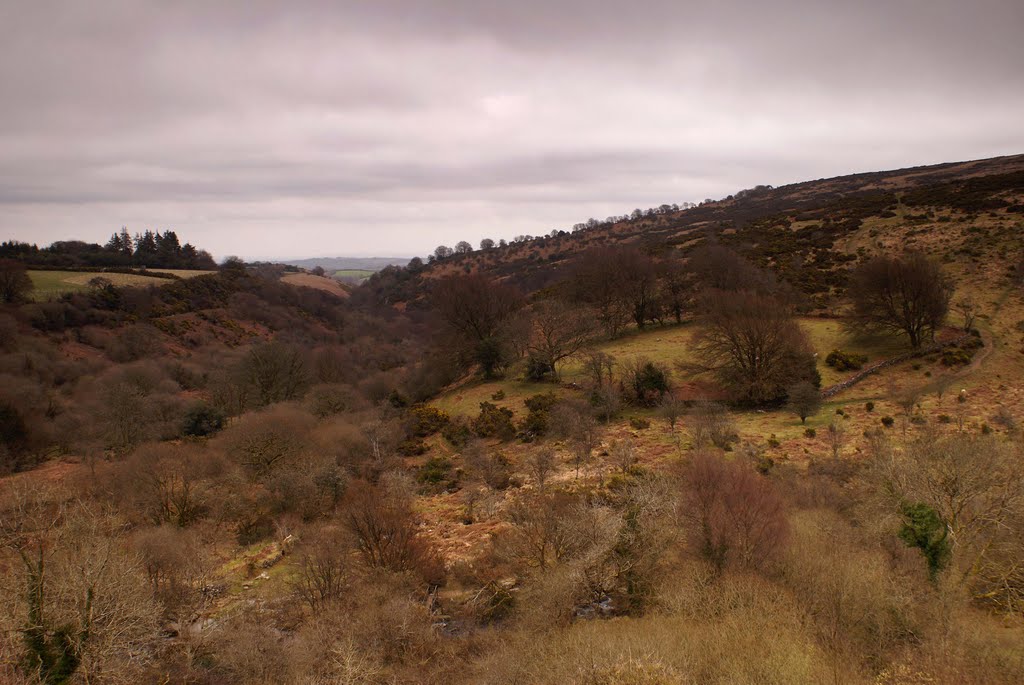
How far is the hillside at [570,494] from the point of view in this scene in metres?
11.6

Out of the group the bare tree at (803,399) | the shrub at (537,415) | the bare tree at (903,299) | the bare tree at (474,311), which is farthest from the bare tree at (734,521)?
the bare tree at (474,311)

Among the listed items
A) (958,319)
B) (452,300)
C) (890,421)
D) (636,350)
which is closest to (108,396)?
(452,300)

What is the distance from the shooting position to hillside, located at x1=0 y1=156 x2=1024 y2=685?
11602mm

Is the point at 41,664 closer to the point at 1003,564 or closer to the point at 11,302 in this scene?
the point at 1003,564

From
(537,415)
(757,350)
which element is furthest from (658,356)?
(537,415)

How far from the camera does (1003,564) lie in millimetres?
12664

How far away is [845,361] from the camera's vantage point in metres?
30.8

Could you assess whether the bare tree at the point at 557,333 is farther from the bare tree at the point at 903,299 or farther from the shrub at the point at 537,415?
the bare tree at the point at 903,299

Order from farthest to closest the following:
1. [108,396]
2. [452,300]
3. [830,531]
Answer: [452,300]
[108,396]
[830,531]

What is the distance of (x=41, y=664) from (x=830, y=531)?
2091 centimetres

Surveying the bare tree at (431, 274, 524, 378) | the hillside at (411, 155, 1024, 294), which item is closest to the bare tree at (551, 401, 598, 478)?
the bare tree at (431, 274, 524, 378)

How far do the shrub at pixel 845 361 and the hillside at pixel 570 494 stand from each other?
14cm

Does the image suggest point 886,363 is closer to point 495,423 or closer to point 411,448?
point 495,423

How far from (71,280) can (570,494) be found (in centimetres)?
9010
